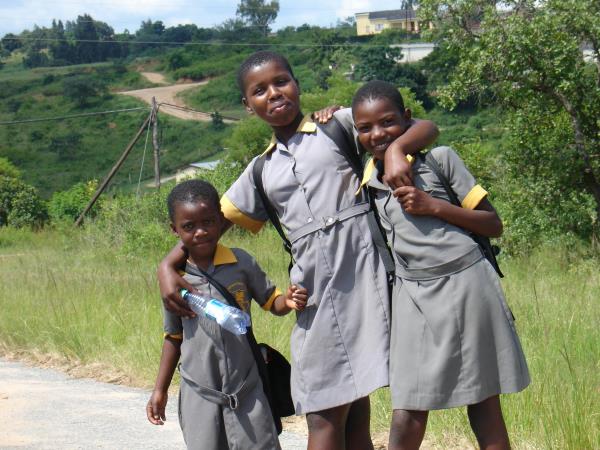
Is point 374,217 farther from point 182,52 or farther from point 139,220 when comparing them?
point 182,52

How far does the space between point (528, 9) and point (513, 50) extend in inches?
35.5

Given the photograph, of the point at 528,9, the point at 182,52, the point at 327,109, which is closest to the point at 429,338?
the point at 327,109

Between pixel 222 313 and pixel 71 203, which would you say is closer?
pixel 222 313

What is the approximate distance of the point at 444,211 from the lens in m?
3.17

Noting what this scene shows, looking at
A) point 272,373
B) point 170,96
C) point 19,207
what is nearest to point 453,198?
point 272,373

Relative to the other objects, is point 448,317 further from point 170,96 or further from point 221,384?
point 170,96

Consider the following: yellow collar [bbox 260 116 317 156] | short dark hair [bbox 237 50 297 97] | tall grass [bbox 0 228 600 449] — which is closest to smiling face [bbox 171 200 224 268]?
yellow collar [bbox 260 116 317 156]

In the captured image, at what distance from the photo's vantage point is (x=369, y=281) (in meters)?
3.41

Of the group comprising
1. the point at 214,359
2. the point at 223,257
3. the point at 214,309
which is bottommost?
the point at 214,359

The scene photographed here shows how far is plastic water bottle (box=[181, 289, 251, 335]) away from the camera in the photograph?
349 centimetres

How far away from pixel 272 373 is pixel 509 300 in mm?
3733

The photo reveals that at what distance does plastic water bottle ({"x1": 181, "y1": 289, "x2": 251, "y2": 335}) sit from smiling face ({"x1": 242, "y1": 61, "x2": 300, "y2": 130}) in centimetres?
68

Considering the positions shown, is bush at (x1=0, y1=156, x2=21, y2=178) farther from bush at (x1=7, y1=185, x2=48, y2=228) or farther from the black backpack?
the black backpack

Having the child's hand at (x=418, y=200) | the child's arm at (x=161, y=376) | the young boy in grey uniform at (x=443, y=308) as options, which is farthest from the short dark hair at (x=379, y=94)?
the child's arm at (x=161, y=376)
